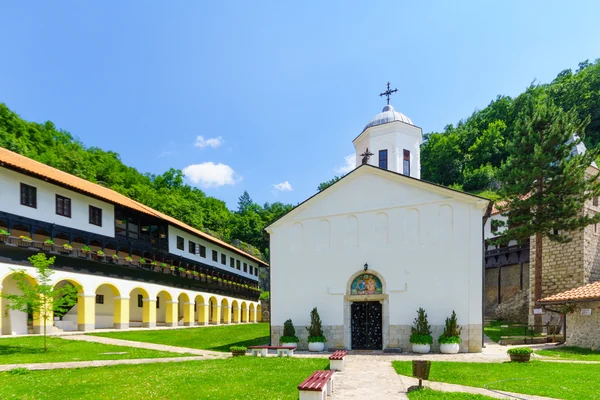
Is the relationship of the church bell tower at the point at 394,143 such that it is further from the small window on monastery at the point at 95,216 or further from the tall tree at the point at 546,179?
the small window on monastery at the point at 95,216

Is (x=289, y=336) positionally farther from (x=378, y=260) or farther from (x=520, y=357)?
(x=520, y=357)

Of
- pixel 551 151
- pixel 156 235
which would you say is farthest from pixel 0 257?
pixel 551 151

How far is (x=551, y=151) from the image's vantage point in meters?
22.8

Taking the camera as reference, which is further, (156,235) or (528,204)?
(156,235)

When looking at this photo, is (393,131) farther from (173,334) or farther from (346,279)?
(173,334)

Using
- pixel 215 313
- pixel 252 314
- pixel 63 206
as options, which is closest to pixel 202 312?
pixel 215 313

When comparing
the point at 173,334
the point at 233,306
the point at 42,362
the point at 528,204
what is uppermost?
the point at 528,204

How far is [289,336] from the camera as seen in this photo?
719 inches

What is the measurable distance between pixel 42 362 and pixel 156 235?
1950 centimetres

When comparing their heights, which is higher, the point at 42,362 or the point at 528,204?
the point at 528,204

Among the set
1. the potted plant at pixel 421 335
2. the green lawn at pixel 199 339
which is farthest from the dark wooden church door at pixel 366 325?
the green lawn at pixel 199 339

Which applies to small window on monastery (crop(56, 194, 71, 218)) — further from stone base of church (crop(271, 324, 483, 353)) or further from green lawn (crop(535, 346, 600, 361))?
green lawn (crop(535, 346, 600, 361))

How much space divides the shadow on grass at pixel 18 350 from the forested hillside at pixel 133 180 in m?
30.9

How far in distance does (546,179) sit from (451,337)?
12542 mm
